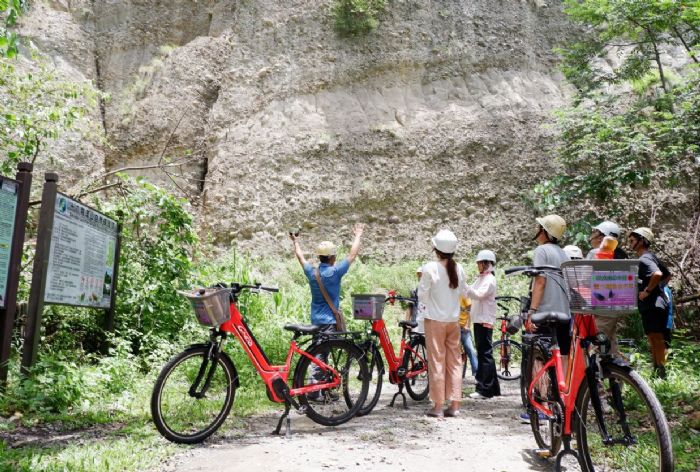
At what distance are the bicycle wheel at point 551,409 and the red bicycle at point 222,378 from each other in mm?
1830

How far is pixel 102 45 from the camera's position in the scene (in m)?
20.0

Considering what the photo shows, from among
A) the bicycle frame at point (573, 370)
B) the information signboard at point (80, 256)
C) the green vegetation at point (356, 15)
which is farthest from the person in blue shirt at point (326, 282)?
the green vegetation at point (356, 15)

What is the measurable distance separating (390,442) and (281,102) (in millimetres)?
14670

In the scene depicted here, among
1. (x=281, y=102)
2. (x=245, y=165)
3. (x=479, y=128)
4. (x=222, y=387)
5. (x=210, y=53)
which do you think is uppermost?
(x=210, y=53)

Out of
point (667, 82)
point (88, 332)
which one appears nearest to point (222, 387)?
point (88, 332)

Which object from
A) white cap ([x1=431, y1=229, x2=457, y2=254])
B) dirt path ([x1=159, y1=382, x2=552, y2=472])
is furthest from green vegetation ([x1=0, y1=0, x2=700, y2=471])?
white cap ([x1=431, y1=229, x2=457, y2=254])

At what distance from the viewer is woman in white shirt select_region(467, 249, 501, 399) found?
6914 mm

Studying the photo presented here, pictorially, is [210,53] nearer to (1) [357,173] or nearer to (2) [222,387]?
(1) [357,173]

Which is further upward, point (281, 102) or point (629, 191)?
point (281, 102)

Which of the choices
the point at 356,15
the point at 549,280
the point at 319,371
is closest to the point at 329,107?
the point at 356,15

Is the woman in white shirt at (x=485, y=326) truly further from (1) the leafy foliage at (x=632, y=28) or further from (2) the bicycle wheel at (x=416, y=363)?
(1) the leafy foliage at (x=632, y=28)

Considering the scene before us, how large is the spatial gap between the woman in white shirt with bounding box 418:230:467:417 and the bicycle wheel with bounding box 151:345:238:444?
2.12 m

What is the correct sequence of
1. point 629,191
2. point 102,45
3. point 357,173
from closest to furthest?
point 629,191
point 357,173
point 102,45

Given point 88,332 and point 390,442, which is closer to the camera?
point 390,442
